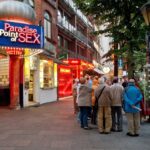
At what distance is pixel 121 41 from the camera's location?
18.2m

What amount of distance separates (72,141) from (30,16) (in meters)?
13.2

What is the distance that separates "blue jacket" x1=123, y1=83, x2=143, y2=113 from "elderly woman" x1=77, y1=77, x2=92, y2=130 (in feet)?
5.85

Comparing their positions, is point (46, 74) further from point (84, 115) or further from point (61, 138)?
point (61, 138)

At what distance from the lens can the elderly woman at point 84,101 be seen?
14961mm

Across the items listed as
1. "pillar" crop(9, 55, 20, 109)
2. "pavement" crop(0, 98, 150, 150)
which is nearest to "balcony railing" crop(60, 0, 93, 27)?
"pillar" crop(9, 55, 20, 109)

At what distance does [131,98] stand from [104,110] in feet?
3.50

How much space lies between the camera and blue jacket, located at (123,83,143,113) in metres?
13.4

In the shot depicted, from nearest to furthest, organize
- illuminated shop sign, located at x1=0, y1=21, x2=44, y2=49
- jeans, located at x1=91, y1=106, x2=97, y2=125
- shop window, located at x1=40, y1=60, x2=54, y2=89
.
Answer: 1. jeans, located at x1=91, y1=106, x2=97, y2=125
2. illuminated shop sign, located at x1=0, y1=21, x2=44, y2=49
3. shop window, located at x1=40, y1=60, x2=54, y2=89

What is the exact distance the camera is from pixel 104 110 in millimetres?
14055

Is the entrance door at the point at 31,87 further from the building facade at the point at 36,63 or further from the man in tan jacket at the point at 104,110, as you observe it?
the man in tan jacket at the point at 104,110

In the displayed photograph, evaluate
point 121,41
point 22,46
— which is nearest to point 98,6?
point 121,41

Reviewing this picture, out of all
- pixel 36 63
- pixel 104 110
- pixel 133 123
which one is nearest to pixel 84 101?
pixel 104 110

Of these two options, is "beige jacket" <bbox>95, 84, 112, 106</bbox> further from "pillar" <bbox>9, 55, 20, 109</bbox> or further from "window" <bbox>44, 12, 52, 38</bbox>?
"window" <bbox>44, 12, 52, 38</bbox>

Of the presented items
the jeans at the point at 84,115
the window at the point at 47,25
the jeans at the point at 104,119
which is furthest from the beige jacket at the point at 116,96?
the window at the point at 47,25
